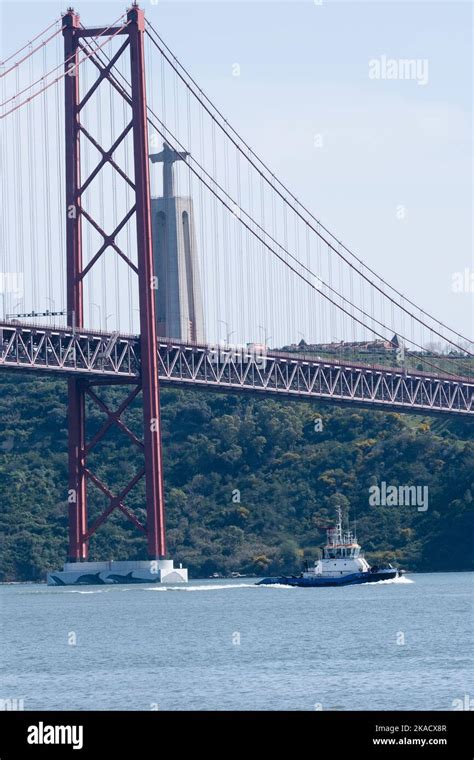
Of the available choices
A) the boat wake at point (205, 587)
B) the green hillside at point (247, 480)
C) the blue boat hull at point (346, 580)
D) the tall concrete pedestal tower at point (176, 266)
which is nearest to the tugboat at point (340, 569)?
the blue boat hull at point (346, 580)

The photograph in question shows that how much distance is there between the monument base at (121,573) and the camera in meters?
96.6

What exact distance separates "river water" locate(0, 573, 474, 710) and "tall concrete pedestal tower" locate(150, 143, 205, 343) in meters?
27.2

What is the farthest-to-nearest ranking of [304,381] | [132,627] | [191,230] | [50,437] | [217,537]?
[50,437]
[217,537]
[191,230]
[304,381]
[132,627]

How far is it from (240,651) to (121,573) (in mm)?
40757

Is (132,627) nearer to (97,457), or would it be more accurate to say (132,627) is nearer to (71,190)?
(71,190)

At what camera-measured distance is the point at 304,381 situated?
111m

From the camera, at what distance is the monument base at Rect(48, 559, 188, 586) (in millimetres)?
96625

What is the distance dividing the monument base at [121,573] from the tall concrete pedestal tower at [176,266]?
19.8m

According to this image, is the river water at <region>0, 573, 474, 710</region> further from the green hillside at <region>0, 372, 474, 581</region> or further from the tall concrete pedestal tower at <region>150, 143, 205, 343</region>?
the green hillside at <region>0, 372, 474, 581</region>

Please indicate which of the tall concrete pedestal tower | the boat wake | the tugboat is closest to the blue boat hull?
the tugboat

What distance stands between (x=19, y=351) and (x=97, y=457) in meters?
37.9

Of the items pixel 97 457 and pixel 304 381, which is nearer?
pixel 304 381
